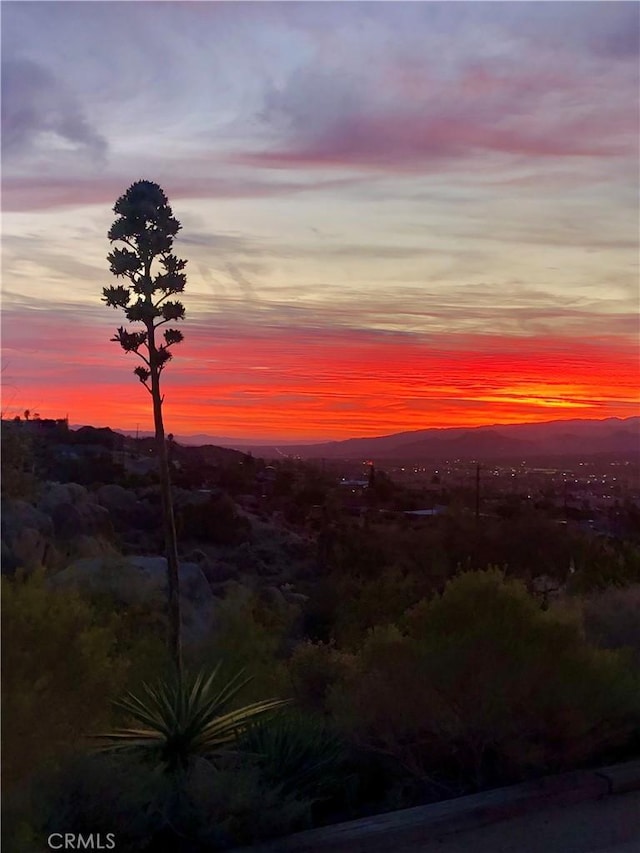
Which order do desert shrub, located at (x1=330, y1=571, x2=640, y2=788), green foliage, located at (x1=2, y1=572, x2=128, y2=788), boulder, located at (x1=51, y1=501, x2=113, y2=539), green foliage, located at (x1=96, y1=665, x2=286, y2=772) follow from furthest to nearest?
boulder, located at (x1=51, y1=501, x2=113, y2=539) → desert shrub, located at (x1=330, y1=571, x2=640, y2=788) → green foliage, located at (x1=96, y1=665, x2=286, y2=772) → green foliage, located at (x1=2, y1=572, x2=128, y2=788)

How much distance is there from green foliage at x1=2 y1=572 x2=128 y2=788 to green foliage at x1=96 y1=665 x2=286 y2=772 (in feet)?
1.34

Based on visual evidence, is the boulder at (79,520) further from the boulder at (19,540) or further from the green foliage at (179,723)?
the green foliage at (179,723)

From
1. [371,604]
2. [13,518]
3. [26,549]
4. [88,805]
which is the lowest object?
[371,604]

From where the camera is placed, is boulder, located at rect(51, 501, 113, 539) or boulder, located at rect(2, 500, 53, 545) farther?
boulder, located at rect(51, 501, 113, 539)

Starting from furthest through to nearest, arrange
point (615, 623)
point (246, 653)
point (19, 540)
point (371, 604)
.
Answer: point (371, 604) < point (19, 540) < point (615, 623) < point (246, 653)

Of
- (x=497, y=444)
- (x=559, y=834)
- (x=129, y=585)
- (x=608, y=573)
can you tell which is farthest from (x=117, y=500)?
(x=497, y=444)

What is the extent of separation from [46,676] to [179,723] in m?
1.57

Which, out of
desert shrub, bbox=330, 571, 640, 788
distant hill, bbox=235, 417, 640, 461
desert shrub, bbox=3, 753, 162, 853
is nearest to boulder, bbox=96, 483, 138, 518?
desert shrub, bbox=330, 571, 640, 788

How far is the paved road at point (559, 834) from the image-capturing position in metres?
6.44

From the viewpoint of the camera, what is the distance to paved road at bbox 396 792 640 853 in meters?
6.44

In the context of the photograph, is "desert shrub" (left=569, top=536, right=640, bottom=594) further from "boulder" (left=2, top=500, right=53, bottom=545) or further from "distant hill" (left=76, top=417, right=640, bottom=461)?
"distant hill" (left=76, top=417, right=640, bottom=461)

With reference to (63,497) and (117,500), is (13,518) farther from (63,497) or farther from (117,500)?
(117,500)

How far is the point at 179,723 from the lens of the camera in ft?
24.8

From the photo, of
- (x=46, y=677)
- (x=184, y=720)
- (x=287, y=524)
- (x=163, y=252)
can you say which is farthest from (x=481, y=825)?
(x=287, y=524)
